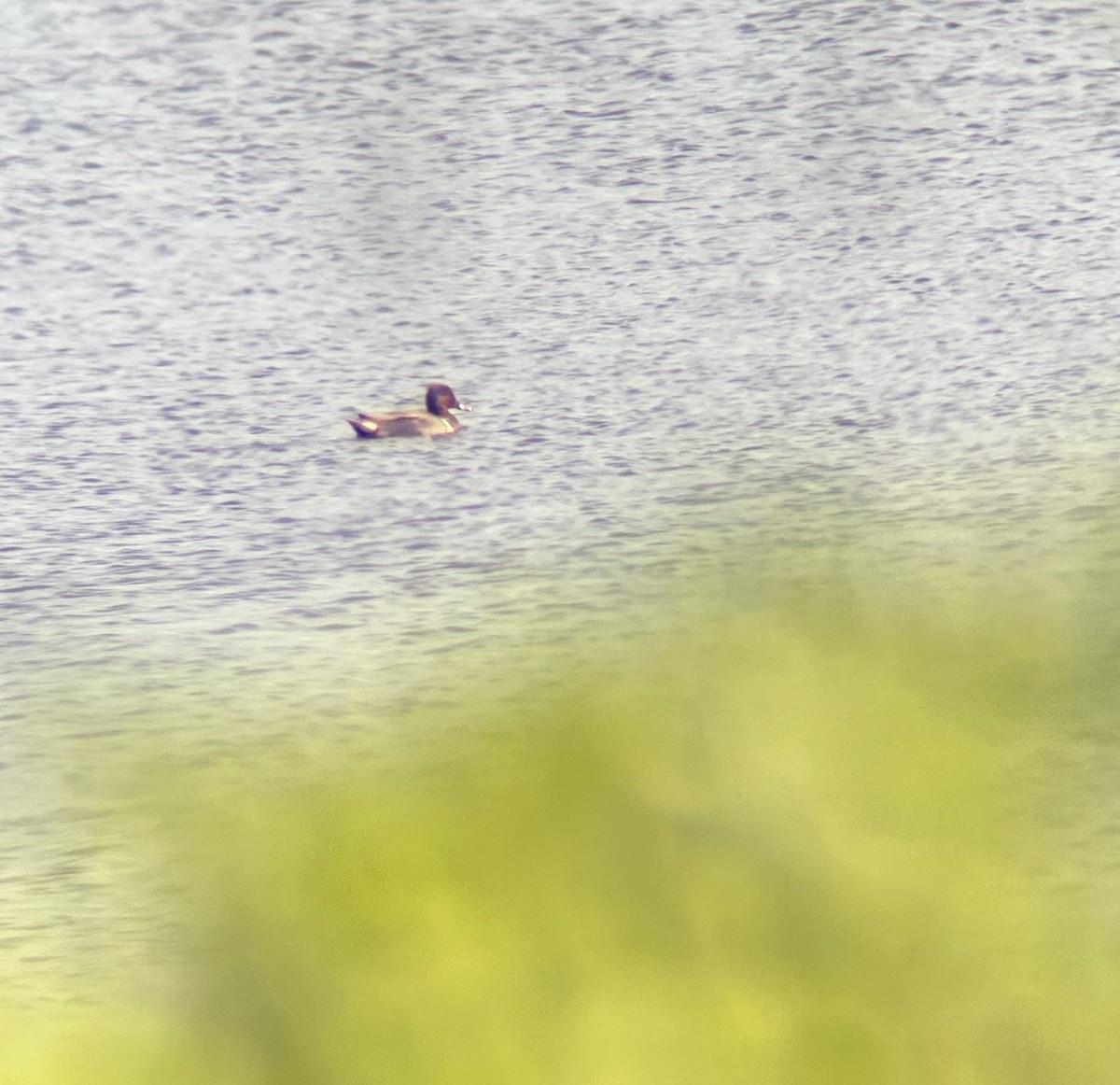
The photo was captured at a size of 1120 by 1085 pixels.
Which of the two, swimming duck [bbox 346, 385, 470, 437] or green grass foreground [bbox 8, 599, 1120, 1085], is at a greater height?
swimming duck [bbox 346, 385, 470, 437]

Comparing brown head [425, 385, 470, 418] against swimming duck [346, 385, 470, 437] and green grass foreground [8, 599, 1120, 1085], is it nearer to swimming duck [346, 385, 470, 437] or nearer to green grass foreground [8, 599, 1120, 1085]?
swimming duck [346, 385, 470, 437]

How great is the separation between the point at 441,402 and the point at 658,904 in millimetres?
393

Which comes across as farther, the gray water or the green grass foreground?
the gray water

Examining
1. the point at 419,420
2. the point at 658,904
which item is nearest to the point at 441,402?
the point at 419,420

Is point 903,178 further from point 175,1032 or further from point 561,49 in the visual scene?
point 175,1032

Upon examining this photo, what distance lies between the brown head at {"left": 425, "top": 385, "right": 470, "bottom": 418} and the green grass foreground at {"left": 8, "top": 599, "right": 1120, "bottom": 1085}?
9.0 inches

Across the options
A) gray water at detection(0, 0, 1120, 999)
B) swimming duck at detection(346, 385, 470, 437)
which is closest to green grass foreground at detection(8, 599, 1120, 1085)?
gray water at detection(0, 0, 1120, 999)

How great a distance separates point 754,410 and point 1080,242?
280mm

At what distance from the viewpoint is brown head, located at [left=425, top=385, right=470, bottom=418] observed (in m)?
1.05

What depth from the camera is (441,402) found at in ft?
3.46

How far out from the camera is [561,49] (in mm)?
1223

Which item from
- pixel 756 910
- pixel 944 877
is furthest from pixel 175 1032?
pixel 944 877

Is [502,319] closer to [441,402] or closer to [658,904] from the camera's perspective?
[441,402]

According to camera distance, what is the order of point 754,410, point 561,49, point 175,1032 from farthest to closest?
1. point 561,49
2. point 754,410
3. point 175,1032
